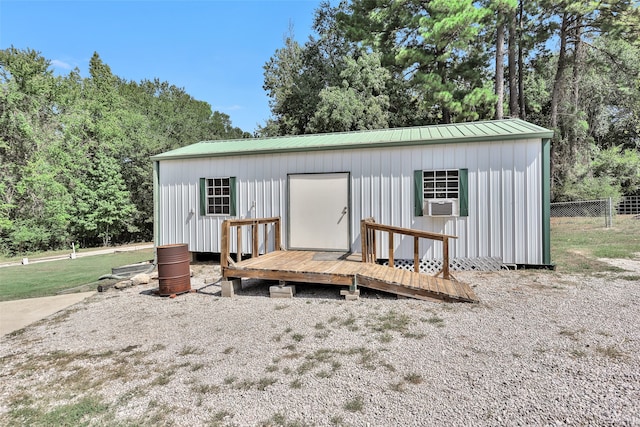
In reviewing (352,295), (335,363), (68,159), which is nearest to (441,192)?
(352,295)

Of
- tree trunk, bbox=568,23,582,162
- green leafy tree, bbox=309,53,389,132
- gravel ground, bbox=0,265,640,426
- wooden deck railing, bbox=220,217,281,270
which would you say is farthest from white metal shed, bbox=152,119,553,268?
tree trunk, bbox=568,23,582,162

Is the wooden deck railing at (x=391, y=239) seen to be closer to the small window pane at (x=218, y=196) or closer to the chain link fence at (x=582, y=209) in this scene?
the small window pane at (x=218, y=196)

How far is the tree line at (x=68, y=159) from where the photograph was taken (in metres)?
15.0

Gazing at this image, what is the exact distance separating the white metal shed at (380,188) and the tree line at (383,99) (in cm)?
826

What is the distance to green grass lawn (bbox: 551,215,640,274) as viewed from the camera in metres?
6.60

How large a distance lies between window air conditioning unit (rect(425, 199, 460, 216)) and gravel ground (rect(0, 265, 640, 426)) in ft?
6.26

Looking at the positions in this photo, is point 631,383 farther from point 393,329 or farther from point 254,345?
point 254,345

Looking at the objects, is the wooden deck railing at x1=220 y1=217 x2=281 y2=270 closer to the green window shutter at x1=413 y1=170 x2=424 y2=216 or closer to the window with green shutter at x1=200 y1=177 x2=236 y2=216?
the window with green shutter at x1=200 y1=177 x2=236 y2=216

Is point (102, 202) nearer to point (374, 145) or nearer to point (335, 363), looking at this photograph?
point (374, 145)

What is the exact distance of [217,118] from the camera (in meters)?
32.2

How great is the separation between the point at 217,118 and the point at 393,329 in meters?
32.4

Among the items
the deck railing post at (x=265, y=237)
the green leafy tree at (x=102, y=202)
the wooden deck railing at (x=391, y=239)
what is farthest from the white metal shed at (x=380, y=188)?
the green leafy tree at (x=102, y=202)

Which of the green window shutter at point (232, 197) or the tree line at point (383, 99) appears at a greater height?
the tree line at point (383, 99)

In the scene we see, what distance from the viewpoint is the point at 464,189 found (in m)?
6.31
